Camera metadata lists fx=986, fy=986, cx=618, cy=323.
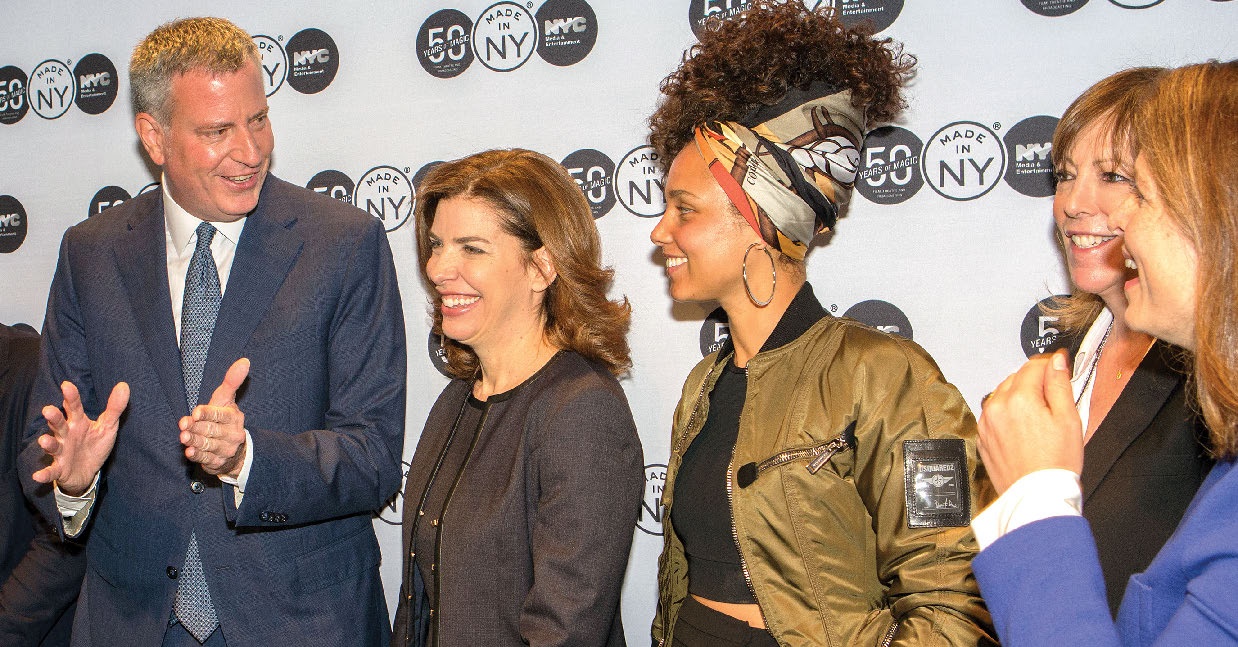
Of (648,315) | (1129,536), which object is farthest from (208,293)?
→ (1129,536)

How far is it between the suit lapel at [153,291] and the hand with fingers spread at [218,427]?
0.32m

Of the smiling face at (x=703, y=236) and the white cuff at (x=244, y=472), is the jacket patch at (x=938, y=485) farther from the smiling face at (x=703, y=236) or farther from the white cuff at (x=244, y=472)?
the white cuff at (x=244, y=472)

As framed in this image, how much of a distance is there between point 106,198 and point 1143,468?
2.80 meters

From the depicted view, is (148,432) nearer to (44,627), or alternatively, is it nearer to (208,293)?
(208,293)

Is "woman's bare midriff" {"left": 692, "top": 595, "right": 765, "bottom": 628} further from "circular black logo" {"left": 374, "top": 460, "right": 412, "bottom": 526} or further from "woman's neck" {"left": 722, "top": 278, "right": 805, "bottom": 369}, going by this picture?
"circular black logo" {"left": 374, "top": 460, "right": 412, "bottom": 526}

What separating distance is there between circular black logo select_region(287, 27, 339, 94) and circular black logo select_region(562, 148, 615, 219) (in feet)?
2.50

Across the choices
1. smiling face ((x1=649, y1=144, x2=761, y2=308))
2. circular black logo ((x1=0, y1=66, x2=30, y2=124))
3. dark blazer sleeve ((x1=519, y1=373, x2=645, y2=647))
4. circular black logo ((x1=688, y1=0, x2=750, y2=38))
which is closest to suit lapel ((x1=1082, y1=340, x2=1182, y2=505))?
smiling face ((x1=649, y1=144, x2=761, y2=308))

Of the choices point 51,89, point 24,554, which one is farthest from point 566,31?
point 24,554

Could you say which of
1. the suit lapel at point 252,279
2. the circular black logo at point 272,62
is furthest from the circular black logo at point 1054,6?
the circular black logo at point 272,62

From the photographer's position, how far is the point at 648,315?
2.52 meters

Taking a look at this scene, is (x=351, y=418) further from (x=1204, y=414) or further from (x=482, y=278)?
(x=1204, y=414)

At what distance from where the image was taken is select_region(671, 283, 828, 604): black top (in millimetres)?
1842

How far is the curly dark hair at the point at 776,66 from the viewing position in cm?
193

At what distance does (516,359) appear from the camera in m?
2.16
